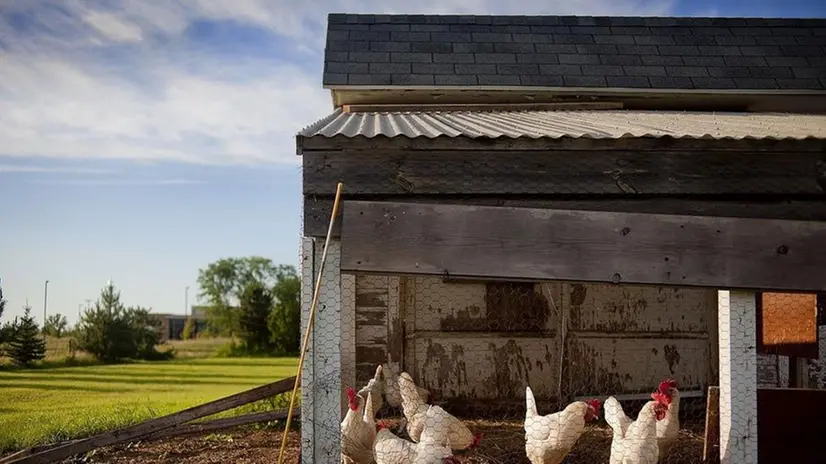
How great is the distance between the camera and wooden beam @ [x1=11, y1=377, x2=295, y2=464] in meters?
6.94

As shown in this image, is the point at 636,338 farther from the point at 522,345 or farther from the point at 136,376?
the point at 136,376

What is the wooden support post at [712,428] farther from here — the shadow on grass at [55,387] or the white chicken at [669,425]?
the shadow on grass at [55,387]

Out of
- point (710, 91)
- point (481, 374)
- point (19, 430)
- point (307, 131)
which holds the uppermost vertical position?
point (710, 91)

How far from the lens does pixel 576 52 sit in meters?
10.6

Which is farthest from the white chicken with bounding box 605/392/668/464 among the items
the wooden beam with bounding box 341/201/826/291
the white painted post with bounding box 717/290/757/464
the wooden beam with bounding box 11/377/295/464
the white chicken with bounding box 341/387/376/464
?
the wooden beam with bounding box 11/377/295/464

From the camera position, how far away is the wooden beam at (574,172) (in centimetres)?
509

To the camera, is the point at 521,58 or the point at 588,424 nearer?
the point at 588,424

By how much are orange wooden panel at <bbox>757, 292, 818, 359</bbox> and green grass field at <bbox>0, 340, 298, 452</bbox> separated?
236 inches

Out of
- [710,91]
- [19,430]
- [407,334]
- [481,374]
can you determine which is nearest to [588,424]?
[481,374]

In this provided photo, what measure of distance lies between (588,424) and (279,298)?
63.3 feet

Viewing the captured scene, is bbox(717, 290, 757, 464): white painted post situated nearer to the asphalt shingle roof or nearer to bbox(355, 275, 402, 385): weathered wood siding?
bbox(355, 275, 402, 385): weathered wood siding

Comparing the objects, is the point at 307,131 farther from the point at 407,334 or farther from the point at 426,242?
the point at 407,334

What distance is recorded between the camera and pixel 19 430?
27.8 ft

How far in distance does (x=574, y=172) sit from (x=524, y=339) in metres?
4.34
